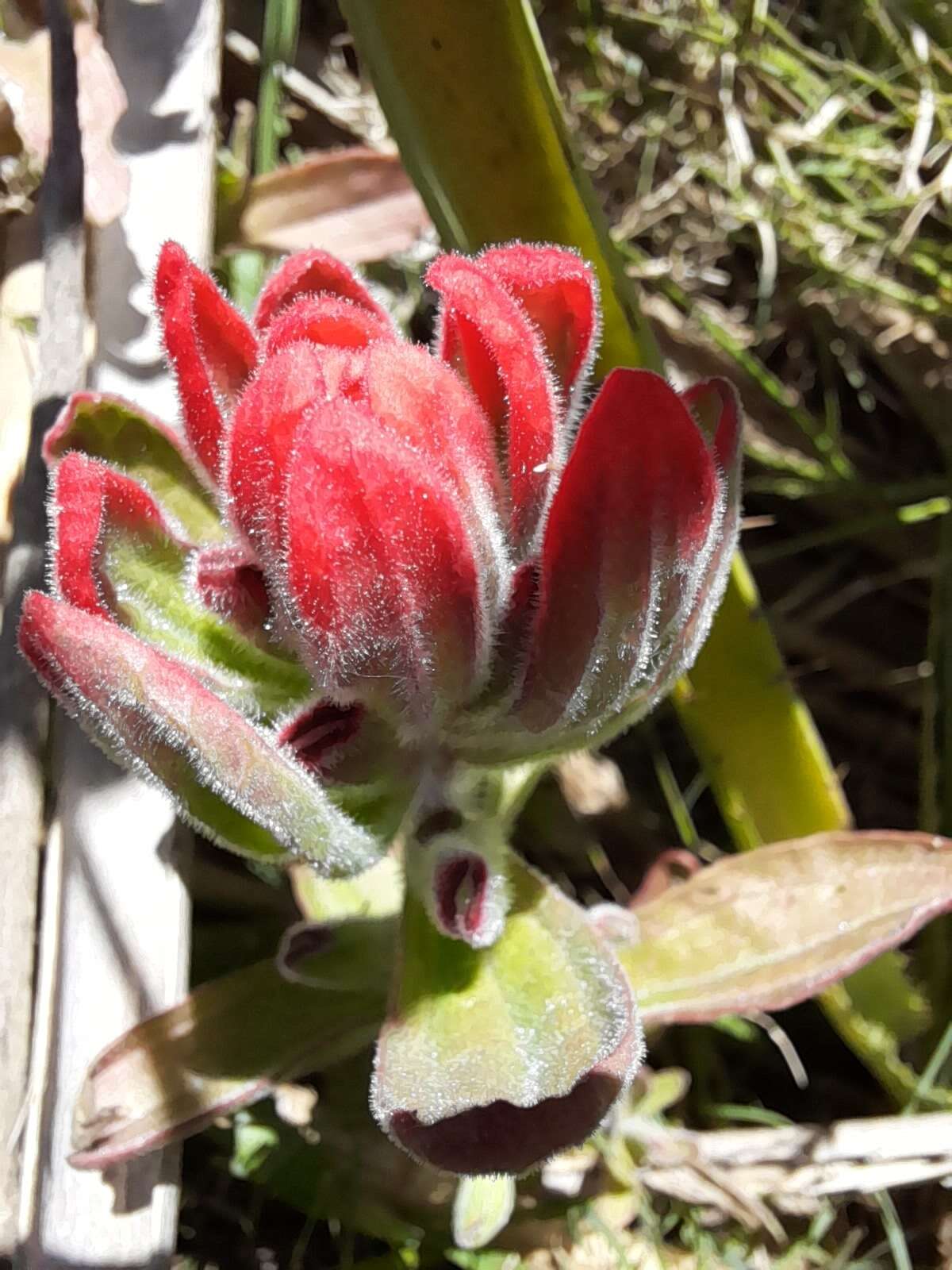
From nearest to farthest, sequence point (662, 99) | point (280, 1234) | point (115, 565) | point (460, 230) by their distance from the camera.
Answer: point (115, 565) < point (460, 230) < point (280, 1234) < point (662, 99)

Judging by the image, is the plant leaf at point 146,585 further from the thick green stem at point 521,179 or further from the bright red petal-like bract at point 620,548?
the thick green stem at point 521,179

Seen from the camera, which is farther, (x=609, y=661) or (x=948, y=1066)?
(x=948, y=1066)

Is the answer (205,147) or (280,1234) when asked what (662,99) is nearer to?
(205,147)

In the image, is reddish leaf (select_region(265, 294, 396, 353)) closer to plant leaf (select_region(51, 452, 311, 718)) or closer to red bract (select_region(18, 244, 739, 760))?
red bract (select_region(18, 244, 739, 760))

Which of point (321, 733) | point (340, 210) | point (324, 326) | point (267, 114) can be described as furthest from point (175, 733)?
point (267, 114)

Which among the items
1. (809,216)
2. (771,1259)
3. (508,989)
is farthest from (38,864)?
(809,216)

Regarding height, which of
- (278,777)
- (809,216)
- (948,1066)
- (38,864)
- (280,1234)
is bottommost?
(280,1234)
